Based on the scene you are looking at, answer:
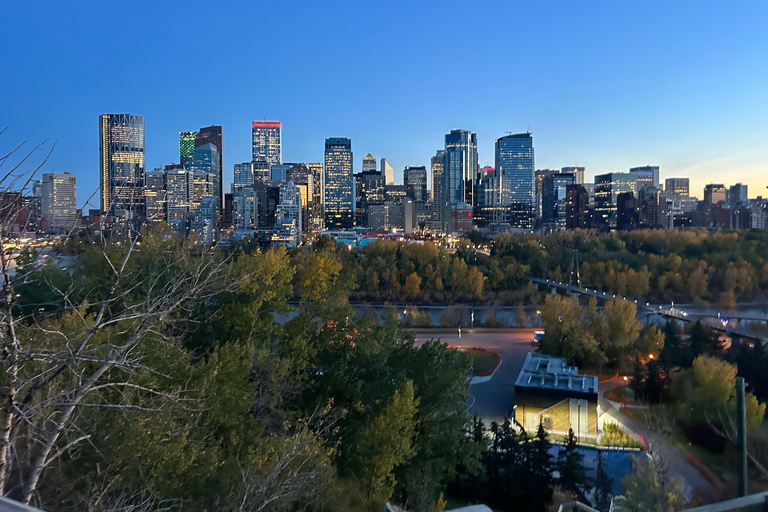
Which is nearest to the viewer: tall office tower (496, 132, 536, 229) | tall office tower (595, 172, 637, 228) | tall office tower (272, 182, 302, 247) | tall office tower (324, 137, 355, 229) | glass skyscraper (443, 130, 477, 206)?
tall office tower (272, 182, 302, 247)

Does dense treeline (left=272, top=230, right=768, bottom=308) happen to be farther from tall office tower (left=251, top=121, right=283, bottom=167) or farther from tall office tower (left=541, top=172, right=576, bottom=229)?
tall office tower (left=251, top=121, right=283, bottom=167)

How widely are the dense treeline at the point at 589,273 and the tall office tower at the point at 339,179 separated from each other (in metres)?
97.2

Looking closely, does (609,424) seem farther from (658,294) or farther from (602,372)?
(658,294)

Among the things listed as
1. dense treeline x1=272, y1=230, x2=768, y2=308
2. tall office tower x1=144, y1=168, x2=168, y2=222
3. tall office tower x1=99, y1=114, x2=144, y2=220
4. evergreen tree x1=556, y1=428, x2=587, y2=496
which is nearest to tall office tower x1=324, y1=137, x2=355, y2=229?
dense treeline x1=272, y1=230, x2=768, y2=308

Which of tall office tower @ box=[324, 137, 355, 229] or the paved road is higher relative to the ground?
tall office tower @ box=[324, 137, 355, 229]

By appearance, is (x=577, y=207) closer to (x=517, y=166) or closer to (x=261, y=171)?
(x=517, y=166)

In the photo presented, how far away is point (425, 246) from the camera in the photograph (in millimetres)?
42188

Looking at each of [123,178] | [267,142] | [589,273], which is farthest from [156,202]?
[267,142]

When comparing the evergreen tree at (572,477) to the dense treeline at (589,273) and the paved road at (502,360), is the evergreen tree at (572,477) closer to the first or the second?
the paved road at (502,360)

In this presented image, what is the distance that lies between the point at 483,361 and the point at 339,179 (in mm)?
127116

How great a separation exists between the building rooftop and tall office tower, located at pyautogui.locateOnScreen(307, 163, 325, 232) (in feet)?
340

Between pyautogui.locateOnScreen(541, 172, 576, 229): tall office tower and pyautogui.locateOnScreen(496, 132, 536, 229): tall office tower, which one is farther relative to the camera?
pyautogui.locateOnScreen(496, 132, 536, 229): tall office tower

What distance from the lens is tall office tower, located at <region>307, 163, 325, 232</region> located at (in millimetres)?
121919

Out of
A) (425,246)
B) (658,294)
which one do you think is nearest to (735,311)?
(658,294)
